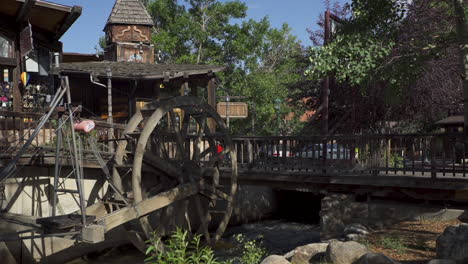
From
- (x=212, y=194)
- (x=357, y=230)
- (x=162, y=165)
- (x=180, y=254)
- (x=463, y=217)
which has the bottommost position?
(x=357, y=230)

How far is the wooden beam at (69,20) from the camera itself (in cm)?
1234

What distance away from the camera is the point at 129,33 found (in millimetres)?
22156

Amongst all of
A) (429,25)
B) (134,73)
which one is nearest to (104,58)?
(134,73)

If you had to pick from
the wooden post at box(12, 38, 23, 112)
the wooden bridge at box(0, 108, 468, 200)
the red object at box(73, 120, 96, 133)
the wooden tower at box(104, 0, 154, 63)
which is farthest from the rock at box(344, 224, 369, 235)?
the wooden tower at box(104, 0, 154, 63)

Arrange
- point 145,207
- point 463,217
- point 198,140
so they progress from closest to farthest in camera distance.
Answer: point 463,217 → point 145,207 → point 198,140

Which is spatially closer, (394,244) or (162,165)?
(394,244)

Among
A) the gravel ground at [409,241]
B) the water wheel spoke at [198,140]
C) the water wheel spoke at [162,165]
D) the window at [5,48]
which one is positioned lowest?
the gravel ground at [409,241]

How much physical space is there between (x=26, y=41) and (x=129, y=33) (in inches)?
411

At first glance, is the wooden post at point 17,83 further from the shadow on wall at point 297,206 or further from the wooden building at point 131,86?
the shadow on wall at point 297,206

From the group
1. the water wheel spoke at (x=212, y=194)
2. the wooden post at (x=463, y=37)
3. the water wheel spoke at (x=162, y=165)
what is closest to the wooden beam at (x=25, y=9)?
the water wheel spoke at (x=162, y=165)

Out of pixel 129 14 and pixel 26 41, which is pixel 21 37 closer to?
pixel 26 41

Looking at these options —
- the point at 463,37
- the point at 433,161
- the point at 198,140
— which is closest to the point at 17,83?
the point at 198,140

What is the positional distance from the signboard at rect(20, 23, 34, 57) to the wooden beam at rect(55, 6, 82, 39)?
4.14 feet

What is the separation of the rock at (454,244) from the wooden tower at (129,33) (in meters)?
18.2
